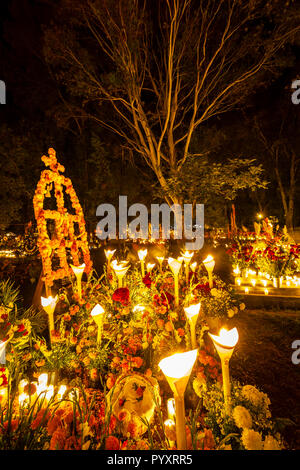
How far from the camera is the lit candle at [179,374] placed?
128cm

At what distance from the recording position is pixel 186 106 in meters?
8.80

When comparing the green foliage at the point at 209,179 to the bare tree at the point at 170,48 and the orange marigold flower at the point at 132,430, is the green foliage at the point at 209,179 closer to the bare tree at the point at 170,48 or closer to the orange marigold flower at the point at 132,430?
the bare tree at the point at 170,48

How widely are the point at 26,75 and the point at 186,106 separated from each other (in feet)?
24.6

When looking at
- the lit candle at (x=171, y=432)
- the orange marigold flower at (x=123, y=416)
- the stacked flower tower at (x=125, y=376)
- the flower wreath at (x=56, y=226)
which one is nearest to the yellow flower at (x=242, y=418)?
the stacked flower tower at (x=125, y=376)

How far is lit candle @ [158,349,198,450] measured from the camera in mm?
1282

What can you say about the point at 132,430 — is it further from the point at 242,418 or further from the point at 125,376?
the point at 242,418

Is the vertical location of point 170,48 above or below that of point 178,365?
above

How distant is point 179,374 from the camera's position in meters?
1.28

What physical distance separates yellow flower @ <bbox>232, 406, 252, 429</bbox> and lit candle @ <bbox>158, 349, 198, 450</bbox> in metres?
0.42

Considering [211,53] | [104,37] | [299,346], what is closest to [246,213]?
[211,53]

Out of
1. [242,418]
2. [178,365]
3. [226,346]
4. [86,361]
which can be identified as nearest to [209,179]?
[86,361]

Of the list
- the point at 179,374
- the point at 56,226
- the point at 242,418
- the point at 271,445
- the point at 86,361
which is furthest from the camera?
the point at 56,226

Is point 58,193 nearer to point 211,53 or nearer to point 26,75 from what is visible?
point 211,53

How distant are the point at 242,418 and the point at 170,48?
349 inches
